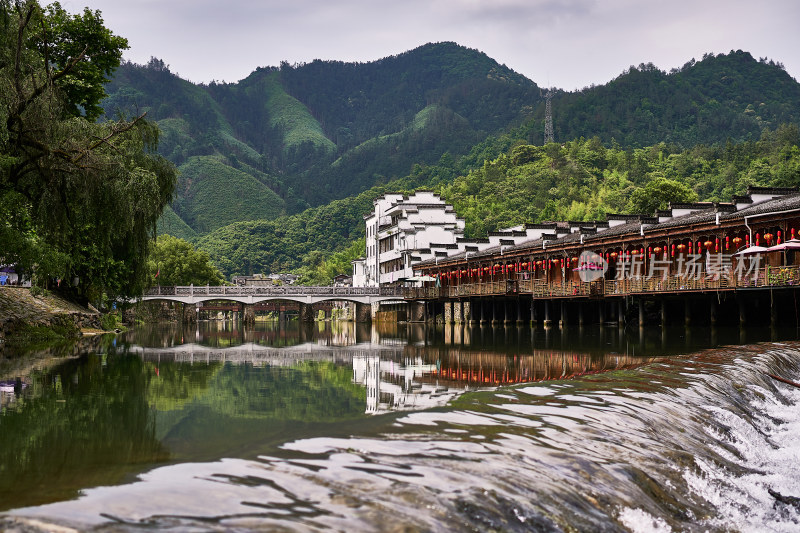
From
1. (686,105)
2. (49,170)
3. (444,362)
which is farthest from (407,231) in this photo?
(686,105)

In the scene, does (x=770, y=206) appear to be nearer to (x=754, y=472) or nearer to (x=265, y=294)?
(x=754, y=472)

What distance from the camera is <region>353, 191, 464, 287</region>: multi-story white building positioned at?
259 feet

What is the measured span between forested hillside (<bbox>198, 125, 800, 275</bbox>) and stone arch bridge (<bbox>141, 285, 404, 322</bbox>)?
26.8 metres

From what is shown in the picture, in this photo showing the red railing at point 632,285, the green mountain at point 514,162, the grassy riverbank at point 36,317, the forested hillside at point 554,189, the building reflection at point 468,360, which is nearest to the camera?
the building reflection at point 468,360

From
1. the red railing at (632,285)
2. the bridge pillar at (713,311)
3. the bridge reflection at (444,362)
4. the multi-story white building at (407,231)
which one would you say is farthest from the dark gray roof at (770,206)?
the multi-story white building at (407,231)

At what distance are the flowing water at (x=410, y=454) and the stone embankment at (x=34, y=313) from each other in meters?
13.3

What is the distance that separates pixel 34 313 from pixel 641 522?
28.3 m

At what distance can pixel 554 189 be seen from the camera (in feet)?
360

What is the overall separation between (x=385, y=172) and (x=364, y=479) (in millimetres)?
180458

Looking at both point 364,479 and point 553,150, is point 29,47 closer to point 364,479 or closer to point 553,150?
point 364,479

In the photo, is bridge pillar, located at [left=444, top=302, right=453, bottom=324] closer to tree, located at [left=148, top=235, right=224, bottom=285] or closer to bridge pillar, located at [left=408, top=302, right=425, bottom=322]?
bridge pillar, located at [left=408, top=302, right=425, bottom=322]

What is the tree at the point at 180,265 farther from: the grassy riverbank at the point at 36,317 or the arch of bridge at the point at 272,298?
the grassy riverbank at the point at 36,317

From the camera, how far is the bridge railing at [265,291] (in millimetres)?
75312

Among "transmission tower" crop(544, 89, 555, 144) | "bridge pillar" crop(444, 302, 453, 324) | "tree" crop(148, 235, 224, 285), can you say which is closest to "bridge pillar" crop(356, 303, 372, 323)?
"tree" crop(148, 235, 224, 285)
